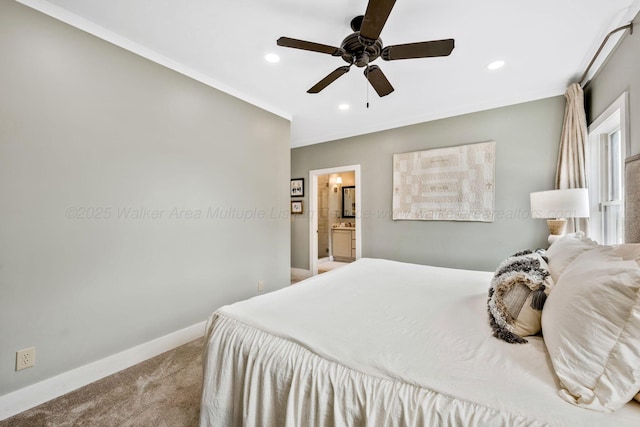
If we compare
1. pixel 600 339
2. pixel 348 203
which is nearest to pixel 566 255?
pixel 600 339

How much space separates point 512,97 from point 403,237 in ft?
7.01

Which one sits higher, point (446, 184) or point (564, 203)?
point (446, 184)

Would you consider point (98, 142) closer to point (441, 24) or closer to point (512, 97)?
point (441, 24)

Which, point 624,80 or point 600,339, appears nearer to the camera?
point 600,339

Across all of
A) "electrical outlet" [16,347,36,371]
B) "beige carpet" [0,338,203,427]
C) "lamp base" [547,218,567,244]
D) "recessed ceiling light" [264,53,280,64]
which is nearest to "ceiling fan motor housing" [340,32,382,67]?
"recessed ceiling light" [264,53,280,64]

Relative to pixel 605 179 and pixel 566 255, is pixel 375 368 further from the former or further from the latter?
pixel 605 179

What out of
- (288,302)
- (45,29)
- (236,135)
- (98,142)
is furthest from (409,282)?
(45,29)

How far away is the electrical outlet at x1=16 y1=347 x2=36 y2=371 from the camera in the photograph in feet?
5.32

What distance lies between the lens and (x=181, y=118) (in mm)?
2453

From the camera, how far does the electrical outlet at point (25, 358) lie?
63.9 inches

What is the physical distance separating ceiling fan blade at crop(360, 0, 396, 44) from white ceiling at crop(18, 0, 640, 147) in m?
0.33

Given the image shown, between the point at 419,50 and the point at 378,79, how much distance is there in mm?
403

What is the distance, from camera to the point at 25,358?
1.64 metres

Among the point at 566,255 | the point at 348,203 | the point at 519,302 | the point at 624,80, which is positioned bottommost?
the point at 519,302
